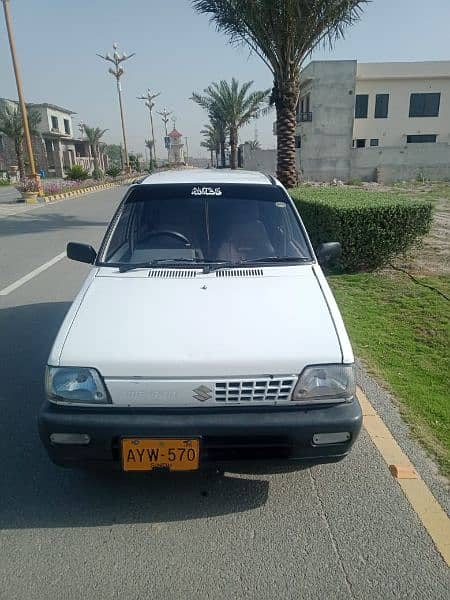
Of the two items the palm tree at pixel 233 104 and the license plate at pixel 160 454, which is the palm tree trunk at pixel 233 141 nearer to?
the palm tree at pixel 233 104

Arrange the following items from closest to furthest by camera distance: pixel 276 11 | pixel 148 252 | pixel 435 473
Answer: pixel 435 473 → pixel 148 252 → pixel 276 11

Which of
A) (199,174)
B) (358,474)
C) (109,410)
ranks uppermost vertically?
(199,174)

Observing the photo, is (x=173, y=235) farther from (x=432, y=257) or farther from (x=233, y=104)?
(x=233, y=104)

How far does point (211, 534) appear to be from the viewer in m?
2.24

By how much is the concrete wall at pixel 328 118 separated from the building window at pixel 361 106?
148 inches

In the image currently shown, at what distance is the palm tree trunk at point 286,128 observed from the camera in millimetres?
12062

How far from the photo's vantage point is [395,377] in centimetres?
375

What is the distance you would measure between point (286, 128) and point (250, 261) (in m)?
10.6

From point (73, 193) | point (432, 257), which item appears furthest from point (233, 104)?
point (432, 257)

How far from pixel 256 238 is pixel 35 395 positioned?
223 centimetres

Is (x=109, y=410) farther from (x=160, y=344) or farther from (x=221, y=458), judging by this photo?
(x=221, y=458)

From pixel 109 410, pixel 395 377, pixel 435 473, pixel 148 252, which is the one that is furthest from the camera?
pixel 395 377

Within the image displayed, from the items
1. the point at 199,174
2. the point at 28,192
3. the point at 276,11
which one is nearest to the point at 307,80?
the point at 28,192

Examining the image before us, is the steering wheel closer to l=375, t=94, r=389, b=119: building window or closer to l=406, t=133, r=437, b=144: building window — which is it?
l=375, t=94, r=389, b=119: building window
